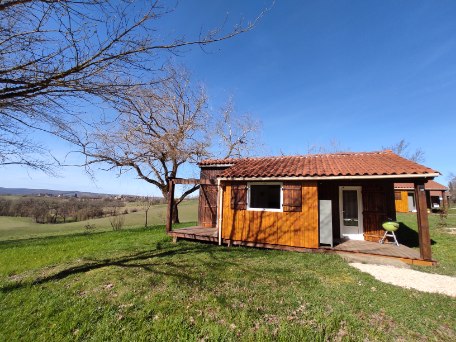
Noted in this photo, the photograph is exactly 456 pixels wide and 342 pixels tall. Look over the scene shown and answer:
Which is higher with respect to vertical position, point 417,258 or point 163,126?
point 163,126

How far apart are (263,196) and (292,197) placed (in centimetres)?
143

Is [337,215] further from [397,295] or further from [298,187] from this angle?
[397,295]

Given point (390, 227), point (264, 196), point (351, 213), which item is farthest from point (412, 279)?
point (264, 196)

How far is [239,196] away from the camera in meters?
9.52

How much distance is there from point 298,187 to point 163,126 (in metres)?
13.3

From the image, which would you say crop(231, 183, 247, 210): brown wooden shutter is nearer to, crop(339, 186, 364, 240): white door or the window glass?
the window glass

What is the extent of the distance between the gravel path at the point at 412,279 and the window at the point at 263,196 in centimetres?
335

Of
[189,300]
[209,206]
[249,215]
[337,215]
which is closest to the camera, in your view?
[189,300]

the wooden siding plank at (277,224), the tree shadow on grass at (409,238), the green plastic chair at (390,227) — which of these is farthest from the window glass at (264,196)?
the tree shadow on grass at (409,238)

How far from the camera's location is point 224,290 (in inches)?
200

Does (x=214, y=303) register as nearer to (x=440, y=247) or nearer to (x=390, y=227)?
(x=390, y=227)

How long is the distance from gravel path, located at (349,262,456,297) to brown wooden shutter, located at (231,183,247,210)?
412 centimetres

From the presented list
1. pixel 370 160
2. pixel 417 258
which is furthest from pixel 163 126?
pixel 417 258

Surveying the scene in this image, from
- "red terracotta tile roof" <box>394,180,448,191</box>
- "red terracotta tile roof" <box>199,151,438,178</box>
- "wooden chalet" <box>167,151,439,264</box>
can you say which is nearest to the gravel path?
"wooden chalet" <box>167,151,439,264</box>
